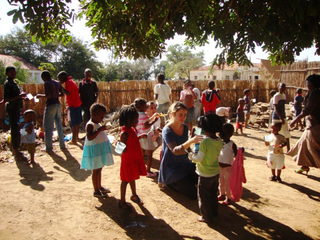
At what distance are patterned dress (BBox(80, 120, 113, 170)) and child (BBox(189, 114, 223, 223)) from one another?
55.3 inches

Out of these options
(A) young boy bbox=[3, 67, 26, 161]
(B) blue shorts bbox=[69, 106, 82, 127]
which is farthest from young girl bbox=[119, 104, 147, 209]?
(B) blue shorts bbox=[69, 106, 82, 127]

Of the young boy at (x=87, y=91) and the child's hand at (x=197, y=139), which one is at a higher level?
the young boy at (x=87, y=91)

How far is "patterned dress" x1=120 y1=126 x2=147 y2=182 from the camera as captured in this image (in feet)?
11.8

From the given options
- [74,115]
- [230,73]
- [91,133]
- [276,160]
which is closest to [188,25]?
[91,133]

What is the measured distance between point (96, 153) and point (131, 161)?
0.65m

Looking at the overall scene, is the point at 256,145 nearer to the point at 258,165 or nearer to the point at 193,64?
the point at 258,165

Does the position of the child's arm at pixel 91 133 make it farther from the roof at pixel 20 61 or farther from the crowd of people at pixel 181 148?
the roof at pixel 20 61

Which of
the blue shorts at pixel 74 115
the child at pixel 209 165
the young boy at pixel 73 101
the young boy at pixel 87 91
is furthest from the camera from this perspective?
the young boy at pixel 87 91

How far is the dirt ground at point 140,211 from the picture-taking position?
10.3 feet

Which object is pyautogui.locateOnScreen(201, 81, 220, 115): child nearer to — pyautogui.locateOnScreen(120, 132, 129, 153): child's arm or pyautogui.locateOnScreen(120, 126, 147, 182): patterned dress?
pyautogui.locateOnScreen(120, 126, 147, 182): patterned dress

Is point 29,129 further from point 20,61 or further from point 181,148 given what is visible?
point 20,61

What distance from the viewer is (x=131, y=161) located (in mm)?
3605

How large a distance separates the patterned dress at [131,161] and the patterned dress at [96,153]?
1.49 ft

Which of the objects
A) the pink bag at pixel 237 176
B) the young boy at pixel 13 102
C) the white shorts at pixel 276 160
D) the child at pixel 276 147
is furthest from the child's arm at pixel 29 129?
the white shorts at pixel 276 160
